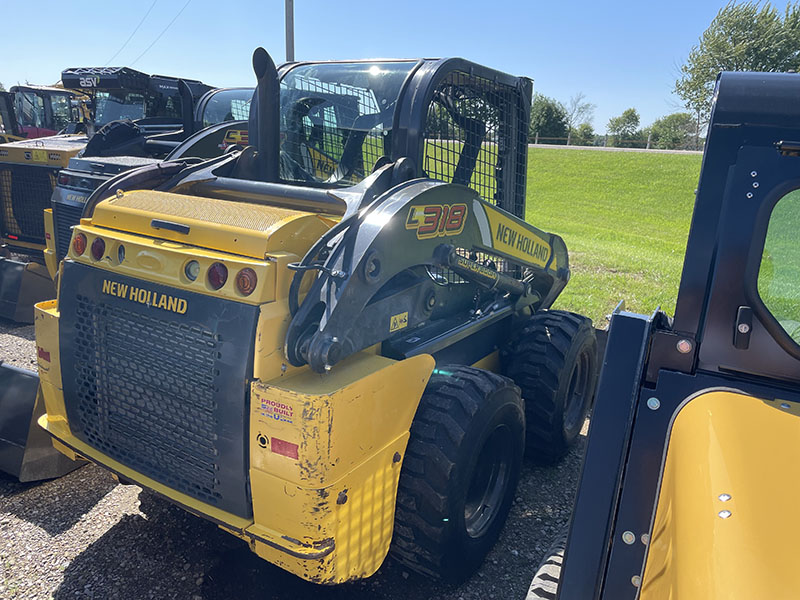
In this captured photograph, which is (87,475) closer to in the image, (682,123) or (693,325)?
(693,325)

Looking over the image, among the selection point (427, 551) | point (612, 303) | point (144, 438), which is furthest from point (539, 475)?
point (612, 303)

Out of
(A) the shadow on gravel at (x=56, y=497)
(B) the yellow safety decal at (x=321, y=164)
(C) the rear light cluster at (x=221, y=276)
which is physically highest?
(B) the yellow safety decal at (x=321, y=164)

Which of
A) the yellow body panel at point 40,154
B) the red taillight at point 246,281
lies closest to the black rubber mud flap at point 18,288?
the yellow body panel at point 40,154

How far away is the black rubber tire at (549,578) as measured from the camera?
1.94 meters

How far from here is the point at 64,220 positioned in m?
5.51

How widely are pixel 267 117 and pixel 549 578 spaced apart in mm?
2776

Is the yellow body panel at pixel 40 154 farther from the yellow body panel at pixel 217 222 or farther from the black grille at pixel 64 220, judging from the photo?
the yellow body panel at pixel 217 222

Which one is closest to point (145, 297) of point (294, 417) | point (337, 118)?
point (294, 417)

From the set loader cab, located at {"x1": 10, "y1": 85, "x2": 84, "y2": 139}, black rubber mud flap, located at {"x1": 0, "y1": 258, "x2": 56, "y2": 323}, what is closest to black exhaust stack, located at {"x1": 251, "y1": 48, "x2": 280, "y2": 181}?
black rubber mud flap, located at {"x1": 0, "y1": 258, "x2": 56, "y2": 323}

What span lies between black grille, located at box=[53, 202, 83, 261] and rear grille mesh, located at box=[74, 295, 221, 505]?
126 inches

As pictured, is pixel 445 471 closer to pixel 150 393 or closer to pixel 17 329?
pixel 150 393

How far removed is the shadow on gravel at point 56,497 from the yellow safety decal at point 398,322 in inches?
83.7

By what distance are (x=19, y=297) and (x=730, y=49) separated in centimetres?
4682

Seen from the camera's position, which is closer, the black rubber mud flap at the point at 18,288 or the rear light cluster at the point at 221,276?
the rear light cluster at the point at 221,276
